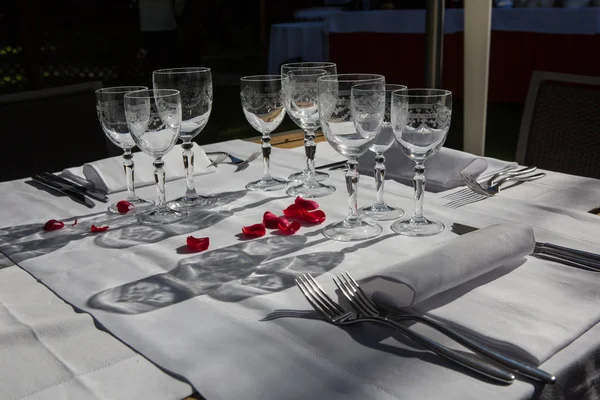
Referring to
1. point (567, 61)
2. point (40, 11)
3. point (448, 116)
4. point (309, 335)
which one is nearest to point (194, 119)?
point (448, 116)

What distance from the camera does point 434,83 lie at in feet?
11.0

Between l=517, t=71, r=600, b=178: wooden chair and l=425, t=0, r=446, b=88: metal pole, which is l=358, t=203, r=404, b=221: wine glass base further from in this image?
l=425, t=0, r=446, b=88: metal pole

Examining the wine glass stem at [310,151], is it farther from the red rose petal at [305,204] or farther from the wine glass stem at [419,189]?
the wine glass stem at [419,189]

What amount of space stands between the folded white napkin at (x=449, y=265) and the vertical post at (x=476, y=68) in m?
1.92

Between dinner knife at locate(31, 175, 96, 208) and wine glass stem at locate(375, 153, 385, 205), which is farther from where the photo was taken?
dinner knife at locate(31, 175, 96, 208)

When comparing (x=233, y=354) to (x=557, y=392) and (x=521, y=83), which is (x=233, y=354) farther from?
→ (x=521, y=83)

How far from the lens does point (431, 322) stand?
685 mm

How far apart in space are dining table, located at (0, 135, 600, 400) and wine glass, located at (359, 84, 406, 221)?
4 centimetres

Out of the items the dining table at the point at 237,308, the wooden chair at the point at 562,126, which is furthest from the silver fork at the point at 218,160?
the wooden chair at the point at 562,126

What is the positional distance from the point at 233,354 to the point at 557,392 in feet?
1.08

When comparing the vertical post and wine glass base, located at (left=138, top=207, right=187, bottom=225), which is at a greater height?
the vertical post

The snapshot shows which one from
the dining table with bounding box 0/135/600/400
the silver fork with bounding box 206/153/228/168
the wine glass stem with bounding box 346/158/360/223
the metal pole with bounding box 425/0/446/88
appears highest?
the metal pole with bounding box 425/0/446/88

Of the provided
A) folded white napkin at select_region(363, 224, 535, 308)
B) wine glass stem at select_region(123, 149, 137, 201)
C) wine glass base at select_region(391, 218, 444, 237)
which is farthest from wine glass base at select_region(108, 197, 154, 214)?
folded white napkin at select_region(363, 224, 535, 308)

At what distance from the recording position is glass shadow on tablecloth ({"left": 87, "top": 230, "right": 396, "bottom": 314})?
2.70 feet
